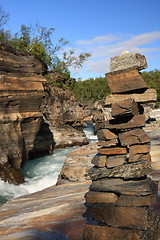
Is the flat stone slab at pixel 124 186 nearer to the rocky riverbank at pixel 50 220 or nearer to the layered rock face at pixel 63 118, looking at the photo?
the rocky riverbank at pixel 50 220

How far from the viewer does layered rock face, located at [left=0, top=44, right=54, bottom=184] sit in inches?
473

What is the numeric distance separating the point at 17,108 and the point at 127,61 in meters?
10.3

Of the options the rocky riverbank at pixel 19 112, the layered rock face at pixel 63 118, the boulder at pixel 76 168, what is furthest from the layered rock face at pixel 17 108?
the boulder at pixel 76 168

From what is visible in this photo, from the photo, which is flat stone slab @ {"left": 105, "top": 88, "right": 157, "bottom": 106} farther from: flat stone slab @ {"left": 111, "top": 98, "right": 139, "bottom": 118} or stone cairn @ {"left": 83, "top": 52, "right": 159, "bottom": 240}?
flat stone slab @ {"left": 111, "top": 98, "right": 139, "bottom": 118}

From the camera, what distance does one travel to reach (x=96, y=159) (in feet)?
11.1

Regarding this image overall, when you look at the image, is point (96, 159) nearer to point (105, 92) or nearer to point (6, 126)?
point (6, 126)

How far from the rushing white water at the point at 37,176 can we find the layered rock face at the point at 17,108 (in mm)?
556

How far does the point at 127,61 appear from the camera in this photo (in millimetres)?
3467

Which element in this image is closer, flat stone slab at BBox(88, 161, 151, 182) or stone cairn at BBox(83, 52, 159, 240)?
stone cairn at BBox(83, 52, 159, 240)

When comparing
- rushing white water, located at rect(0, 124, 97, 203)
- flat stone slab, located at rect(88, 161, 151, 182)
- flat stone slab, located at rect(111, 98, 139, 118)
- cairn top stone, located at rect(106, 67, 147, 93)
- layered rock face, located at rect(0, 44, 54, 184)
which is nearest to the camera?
flat stone slab, located at rect(88, 161, 151, 182)

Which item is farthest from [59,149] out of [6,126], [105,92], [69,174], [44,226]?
[105,92]

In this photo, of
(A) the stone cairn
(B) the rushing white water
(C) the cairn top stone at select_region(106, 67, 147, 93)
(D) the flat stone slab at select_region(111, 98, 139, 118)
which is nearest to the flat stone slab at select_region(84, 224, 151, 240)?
(A) the stone cairn

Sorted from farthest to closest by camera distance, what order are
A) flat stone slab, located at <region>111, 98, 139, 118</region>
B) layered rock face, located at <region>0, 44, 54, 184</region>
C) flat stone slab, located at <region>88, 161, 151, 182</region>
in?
layered rock face, located at <region>0, 44, 54, 184</region>, flat stone slab, located at <region>111, 98, 139, 118</region>, flat stone slab, located at <region>88, 161, 151, 182</region>

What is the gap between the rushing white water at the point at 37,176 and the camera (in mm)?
10500
